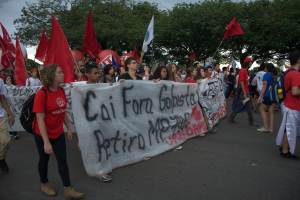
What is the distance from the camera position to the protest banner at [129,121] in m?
3.19

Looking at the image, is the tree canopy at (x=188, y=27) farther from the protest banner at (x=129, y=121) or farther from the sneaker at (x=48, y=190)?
the sneaker at (x=48, y=190)

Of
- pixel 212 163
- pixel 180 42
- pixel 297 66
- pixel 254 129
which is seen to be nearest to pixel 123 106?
pixel 212 163

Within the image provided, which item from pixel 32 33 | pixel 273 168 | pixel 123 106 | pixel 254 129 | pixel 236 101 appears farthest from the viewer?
pixel 32 33

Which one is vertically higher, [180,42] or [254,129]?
[180,42]

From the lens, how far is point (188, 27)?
20703 mm

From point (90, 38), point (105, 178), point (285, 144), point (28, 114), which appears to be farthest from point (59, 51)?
point (285, 144)

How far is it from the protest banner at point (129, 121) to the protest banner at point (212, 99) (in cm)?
55

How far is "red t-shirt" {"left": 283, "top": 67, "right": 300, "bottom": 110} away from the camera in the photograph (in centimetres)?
368

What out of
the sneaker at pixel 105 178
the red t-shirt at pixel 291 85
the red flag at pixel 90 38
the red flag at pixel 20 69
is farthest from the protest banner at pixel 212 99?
the red flag at pixel 20 69

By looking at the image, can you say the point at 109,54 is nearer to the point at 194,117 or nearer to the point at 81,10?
the point at 81,10

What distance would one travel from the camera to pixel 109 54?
17719 millimetres

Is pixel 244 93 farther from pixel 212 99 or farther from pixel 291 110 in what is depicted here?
pixel 291 110

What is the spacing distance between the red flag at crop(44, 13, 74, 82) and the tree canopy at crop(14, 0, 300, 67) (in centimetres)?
1611

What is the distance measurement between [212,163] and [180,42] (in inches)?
776
